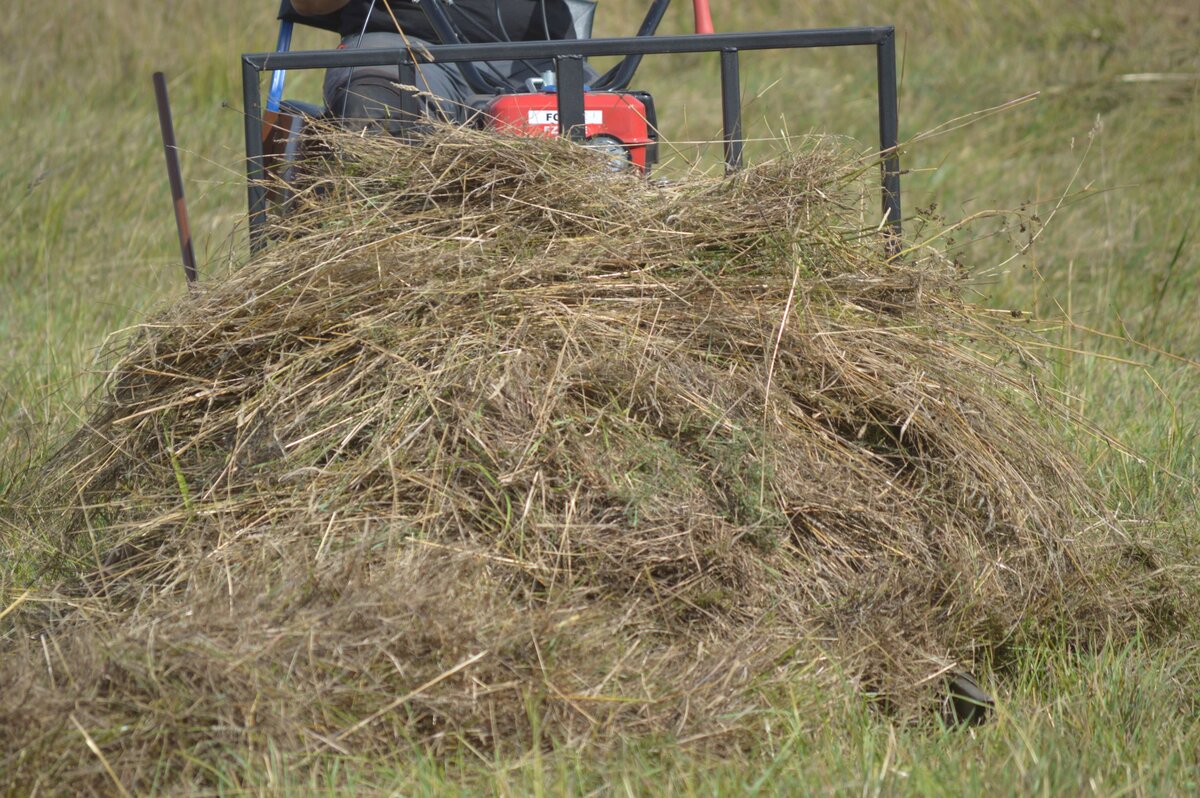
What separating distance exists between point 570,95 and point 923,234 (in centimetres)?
285

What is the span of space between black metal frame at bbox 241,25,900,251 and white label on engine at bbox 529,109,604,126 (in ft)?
0.57

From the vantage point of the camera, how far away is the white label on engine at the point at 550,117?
3.21 m

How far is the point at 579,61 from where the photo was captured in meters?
3.00

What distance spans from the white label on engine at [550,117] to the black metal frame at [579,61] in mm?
173

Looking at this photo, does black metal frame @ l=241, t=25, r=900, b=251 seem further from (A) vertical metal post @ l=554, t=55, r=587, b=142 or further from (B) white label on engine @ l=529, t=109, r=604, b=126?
(B) white label on engine @ l=529, t=109, r=604, b=126

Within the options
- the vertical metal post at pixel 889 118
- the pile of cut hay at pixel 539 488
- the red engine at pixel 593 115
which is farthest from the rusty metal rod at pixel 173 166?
the vertical metal post at pixel 889 118

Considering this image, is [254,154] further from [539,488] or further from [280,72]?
[539,488]

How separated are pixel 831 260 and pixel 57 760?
1.87m

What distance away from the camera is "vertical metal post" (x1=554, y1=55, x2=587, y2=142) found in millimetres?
2994

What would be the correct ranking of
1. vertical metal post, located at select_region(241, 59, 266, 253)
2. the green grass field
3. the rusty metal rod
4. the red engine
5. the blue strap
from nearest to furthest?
the green grass field, vertical metal post, located at select_region(241, 59, 266, 253), the red engine, the rusty metal rod, the blue strap

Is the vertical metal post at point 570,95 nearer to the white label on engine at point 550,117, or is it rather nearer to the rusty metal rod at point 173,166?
the white label on engine at point 550,117

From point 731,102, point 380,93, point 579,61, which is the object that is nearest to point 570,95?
point 579,61

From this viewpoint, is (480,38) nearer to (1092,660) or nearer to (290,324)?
(290,324)

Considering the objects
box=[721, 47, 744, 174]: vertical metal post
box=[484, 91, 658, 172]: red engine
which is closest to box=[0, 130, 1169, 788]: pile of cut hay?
box=[721, 47, 744, 174]: vertical metal post
